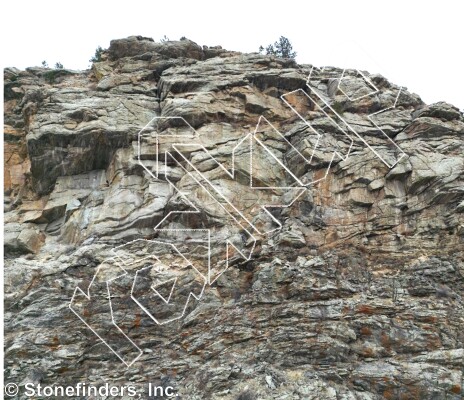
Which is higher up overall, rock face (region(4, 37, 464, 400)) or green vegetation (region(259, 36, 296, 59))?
green vegetation (region(259, 36, 296, 59))

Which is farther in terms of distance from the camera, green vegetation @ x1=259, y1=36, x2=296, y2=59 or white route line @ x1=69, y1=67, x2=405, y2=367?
green vegetation @ x1=259, y1=36, x2=296, y2=59

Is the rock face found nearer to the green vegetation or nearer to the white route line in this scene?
the white route line

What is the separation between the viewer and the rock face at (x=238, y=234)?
16.3 meters

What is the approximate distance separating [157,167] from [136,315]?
5.22 metres

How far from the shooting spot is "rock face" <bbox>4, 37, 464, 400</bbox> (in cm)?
1628

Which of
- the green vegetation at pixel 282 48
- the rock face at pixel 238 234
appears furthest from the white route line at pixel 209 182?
the green vegetation at pixel 282 48

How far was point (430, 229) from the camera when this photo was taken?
1859 centimetres

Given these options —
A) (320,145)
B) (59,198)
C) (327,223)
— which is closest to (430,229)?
(327,223)

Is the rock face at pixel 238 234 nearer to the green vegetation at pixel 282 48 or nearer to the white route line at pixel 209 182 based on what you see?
the white route line at pixel 209 182

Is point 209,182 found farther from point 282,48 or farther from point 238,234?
point 282,48

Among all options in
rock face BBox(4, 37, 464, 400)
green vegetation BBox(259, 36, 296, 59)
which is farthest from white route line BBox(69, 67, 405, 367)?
green vegetation BBox(259, 36, 296, 59)

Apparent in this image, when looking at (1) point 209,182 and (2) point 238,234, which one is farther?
(1) point 209,182

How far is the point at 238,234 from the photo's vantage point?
62.5 feet

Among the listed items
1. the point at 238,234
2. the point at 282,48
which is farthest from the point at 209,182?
the point at 282,48
